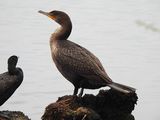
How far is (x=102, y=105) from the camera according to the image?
10492mm

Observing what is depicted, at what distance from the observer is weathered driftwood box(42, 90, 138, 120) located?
1030 cm

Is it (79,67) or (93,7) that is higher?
(79,67)

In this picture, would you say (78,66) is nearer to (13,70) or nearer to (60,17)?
(13,70)

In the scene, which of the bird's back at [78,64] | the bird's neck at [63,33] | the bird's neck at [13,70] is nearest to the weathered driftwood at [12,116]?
the bird's neck at [13,70]

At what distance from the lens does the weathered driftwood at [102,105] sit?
33.8ft

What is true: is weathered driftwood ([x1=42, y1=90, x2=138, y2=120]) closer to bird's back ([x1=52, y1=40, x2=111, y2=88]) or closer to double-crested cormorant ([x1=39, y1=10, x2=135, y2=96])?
double-crested cormorant ([x1=39, y1=10, x2=135, y2=96])

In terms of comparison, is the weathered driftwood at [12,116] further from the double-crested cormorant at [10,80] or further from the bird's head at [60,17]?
the bird's head at [60,17]

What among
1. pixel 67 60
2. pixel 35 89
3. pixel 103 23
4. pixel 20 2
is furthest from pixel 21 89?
pixel 20 2

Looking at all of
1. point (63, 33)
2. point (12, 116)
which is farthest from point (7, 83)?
point (63, 33)

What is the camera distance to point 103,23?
28.7 m

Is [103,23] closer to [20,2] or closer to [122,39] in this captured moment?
[122,39]

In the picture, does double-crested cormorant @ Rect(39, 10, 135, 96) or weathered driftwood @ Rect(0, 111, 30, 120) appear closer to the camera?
weathered driftwood @ Rect(0, 111, 30, 120)

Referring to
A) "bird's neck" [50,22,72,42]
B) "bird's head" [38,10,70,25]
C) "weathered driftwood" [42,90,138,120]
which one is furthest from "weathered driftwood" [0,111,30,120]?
"bird's head" [38,10,70,25]

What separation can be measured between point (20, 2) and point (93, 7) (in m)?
3.09
